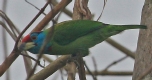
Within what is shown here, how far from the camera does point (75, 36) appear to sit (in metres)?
2.82

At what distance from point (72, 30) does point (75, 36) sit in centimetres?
7

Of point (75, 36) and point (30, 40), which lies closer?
point (30, 40)

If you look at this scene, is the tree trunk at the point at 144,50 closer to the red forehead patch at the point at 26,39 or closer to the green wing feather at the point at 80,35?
the green wing feather at the point at 80,35

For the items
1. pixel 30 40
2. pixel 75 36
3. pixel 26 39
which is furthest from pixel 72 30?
pixel 26 39

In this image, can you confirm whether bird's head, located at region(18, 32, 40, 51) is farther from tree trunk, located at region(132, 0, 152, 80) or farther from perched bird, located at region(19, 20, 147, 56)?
tree trunk, located at region(132, 0, 152, 80)

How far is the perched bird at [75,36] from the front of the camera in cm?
255

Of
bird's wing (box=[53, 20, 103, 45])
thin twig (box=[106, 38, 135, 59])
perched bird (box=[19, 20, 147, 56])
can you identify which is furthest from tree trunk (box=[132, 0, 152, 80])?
thin twig (box=[106, 38, 135, 59])

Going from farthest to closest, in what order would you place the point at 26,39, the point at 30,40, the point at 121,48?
the point at 121,48, the point at 30,40, the point at 26,39

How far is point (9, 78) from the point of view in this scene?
7.37ft

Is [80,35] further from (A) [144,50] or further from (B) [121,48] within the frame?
(B) [121,48]

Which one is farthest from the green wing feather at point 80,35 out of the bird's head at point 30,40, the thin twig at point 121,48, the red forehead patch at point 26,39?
the thin twig at point 121,48

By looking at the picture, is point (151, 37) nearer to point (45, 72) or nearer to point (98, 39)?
point (98, 39)

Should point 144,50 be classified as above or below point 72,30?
below

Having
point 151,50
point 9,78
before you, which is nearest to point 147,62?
point 151,50
